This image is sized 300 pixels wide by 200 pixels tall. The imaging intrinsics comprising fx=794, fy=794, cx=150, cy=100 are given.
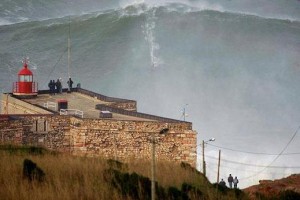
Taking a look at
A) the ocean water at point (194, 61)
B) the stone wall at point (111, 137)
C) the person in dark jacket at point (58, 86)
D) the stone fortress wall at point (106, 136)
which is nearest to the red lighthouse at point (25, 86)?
the person in dark jacket at point (58, 86)

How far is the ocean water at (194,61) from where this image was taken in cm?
4531

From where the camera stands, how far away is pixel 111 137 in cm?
2203

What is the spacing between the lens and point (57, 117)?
2256cm

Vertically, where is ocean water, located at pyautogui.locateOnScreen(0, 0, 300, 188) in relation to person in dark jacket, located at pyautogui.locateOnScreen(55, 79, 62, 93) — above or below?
above

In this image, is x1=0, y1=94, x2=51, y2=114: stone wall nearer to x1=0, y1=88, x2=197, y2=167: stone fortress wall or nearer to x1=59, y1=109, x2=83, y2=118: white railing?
x1=59, y1=109, x2=83, y2=118: white railing

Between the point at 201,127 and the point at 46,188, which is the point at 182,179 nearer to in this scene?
the point at 46,188

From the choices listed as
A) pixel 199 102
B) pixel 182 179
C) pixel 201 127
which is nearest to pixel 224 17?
pixel 199 102

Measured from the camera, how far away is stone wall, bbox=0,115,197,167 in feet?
71.8

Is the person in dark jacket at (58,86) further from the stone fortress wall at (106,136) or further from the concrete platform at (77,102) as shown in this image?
the stone fortress wall at (106,136)

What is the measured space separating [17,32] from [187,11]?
17969mm

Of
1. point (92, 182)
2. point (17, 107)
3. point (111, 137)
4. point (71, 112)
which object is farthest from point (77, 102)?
point (92, 182)

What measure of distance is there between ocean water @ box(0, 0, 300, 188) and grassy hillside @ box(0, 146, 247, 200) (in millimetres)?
19094

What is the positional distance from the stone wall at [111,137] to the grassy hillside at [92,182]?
683 cm

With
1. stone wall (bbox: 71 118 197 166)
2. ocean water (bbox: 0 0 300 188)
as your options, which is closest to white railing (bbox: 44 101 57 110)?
stone wall (bbox: 71 118 197 166)
